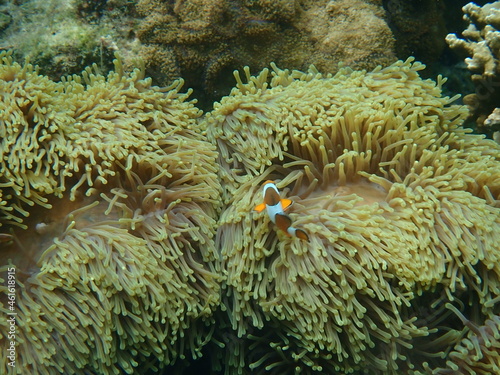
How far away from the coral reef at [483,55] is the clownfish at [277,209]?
1.81 meters

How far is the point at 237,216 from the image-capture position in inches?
73.0

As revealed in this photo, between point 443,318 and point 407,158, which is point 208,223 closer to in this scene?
point 407,158

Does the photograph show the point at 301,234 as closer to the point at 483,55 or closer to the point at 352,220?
the point at 352,220

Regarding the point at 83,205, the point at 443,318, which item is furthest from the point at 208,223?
the point at 443,318

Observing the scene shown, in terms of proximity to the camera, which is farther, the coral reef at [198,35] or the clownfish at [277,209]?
the coral reef at [198,35]

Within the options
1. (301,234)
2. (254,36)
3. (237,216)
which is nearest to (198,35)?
(254,36)

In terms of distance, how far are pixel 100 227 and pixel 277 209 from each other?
80 cm

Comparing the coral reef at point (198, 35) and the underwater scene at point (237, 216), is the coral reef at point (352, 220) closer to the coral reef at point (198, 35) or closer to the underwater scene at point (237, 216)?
the underwater scene at point (237, 216)

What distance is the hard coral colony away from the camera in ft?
5.46

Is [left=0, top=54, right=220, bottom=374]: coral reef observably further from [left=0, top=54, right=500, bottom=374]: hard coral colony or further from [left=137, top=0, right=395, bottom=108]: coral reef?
[left=137, top=0, right=395, bottom=108]: coral reef

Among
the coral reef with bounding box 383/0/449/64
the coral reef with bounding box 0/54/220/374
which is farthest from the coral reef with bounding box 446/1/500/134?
the coral reef with bounding box 0/54/220/374

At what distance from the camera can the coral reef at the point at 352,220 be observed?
1.68 meters

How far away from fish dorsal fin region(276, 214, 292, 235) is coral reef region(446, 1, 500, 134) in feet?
6.04

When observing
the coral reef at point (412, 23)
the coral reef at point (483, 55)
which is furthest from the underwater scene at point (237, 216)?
the coral reef at point (483, 55)
